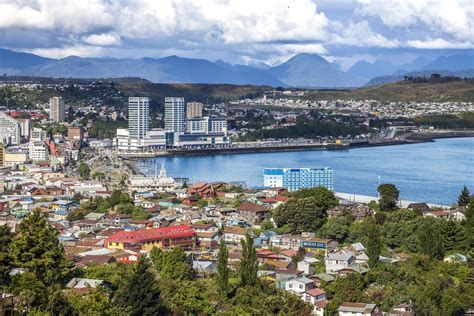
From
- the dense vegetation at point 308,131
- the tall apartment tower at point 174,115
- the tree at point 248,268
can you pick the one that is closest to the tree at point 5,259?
the tree at point 248,268

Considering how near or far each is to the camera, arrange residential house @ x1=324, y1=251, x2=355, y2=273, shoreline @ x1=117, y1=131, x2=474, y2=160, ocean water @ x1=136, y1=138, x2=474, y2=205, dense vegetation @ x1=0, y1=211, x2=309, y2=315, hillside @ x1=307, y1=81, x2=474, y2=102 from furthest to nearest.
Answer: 1. hillside @ x1=307, y1=81, x2=474, y2=102
2. shoreline @ x1=117, y1=131, x2=474, y2=160
3. ocean water @ x1=136, y1=138, x2=474, y2=205
4. residential house @ x1=324, y1=251, x2=355, y2=273
5. dense vegetation @ x1=0, y1=211, x2=309, y2=315

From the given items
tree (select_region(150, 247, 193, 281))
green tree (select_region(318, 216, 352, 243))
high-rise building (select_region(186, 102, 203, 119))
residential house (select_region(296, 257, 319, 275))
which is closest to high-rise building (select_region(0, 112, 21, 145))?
high-rise building (select_region(186, 102, 203, 119))

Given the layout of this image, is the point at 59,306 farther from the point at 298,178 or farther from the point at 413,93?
the point at 413,93

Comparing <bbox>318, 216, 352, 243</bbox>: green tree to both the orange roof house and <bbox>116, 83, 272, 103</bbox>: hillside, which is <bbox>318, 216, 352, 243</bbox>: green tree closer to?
the orange roof house

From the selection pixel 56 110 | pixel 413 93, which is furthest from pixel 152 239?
pixel 413 93

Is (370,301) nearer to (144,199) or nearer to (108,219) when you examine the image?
(108,219)

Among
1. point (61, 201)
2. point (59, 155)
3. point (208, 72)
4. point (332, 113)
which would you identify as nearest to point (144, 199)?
point (61, 201)
